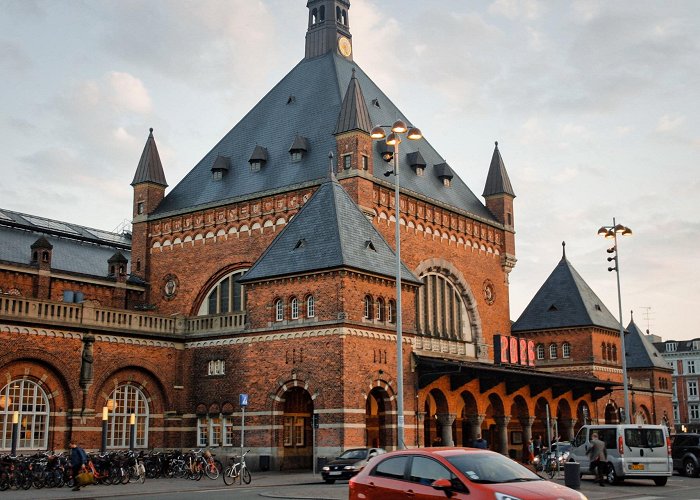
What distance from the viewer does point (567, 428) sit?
5478 centimetres

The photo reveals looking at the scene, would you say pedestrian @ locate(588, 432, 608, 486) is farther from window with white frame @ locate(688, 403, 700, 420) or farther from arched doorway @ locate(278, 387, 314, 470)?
window with white frame @ locate(688, 403, 700, 420)

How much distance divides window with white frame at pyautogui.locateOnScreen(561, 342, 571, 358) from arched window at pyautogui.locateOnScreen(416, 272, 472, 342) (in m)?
12.8

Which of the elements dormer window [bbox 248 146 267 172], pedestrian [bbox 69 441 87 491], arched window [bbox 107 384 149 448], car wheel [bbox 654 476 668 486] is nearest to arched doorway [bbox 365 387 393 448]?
arched window [bbox 107 384 149 448]

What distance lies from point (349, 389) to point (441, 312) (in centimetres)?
1604

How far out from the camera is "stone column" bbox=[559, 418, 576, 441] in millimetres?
54688

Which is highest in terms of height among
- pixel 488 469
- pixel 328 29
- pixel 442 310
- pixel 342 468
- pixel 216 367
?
pixel 328 29

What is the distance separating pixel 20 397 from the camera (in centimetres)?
3559

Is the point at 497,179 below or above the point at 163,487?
above

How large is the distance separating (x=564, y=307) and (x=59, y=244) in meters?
36.6

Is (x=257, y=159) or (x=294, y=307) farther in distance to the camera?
(x=257, y=159)

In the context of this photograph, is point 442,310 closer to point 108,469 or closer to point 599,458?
point 599,458

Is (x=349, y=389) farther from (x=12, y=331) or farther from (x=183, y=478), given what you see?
(x=12, y=331)

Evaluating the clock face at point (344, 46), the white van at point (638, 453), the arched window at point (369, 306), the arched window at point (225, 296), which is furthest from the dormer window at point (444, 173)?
the white van at point (638, 453)

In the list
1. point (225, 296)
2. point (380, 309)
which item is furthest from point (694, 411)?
point (380, 309)
